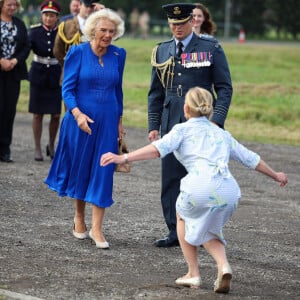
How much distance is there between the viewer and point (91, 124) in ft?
30.6

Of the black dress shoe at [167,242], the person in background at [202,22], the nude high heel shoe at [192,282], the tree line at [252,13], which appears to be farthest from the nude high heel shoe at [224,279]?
the tree line at [252,13]

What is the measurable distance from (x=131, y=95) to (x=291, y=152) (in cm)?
843

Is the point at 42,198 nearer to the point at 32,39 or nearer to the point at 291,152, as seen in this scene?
the point at 32,39

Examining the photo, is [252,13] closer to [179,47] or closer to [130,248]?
[179,47]

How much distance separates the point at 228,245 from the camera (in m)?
9.65

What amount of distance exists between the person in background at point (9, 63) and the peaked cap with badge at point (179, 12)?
17.5 ft

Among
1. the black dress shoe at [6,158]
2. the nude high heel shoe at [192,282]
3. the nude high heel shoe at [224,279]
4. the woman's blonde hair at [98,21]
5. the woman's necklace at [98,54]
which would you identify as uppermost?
the woman's blonde hair at [98,21]

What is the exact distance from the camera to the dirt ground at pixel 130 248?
787 cm

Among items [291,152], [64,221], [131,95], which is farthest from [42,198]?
[131,95]

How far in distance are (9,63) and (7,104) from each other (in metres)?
0.62

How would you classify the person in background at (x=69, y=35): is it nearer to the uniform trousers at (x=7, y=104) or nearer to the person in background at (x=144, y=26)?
the uniform trousers at (x=7, y=104)

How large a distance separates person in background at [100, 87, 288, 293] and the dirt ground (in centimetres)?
38

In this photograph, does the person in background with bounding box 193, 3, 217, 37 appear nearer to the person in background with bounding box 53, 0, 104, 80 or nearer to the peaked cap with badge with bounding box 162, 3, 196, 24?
the person in background with bounding box 53, 0, 104, 80

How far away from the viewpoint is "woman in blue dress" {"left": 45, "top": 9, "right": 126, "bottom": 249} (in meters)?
9.30
